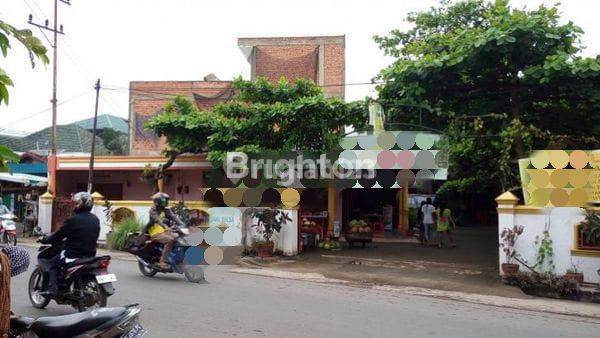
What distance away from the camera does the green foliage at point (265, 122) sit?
15234 millimetres

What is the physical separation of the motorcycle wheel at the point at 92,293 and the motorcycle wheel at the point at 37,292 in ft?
2.34

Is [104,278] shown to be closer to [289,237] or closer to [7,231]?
[289,237]

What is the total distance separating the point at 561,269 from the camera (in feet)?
35.4

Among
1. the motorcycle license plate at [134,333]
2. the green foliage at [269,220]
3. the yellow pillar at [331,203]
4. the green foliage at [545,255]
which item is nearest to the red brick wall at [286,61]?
the yellow pillar at [331,203]

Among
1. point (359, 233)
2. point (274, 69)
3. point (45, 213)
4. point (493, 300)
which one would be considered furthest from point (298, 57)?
point (493, 300)

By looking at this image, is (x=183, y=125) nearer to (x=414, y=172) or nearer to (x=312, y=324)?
(x=414, y=172)

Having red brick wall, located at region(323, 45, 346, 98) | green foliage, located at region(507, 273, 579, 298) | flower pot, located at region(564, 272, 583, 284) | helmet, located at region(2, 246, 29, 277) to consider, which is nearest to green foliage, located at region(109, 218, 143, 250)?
green foliage, located at region(507, 273, 579, 298)

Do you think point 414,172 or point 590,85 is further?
point 414,172

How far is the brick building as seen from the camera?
31.0m

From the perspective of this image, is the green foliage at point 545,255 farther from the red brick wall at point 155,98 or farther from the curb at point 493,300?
the red brick wall at point 155,98

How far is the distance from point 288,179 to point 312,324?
9.85 metres

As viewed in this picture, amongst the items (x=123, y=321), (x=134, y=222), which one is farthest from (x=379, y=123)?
(x=123, y=321)

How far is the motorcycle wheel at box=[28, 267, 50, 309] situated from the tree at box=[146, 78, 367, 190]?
8.53m

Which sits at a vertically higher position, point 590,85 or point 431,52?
point 431,52
